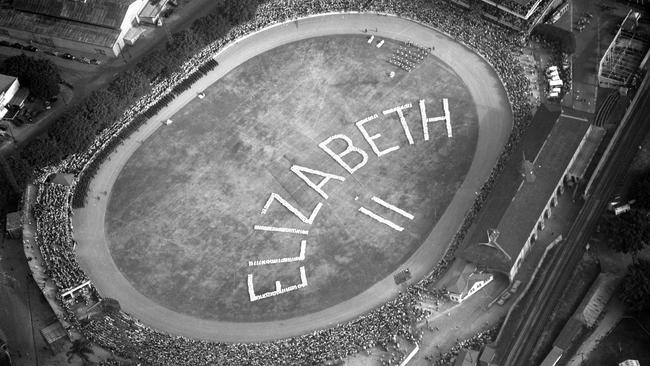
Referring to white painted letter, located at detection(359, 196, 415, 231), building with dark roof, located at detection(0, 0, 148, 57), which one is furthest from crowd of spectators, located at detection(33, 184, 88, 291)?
white painted letter, located at detection(359, 196, 415, 231)

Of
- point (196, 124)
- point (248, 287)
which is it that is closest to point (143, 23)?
point (196, 124)

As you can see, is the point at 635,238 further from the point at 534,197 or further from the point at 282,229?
the point at 282,229

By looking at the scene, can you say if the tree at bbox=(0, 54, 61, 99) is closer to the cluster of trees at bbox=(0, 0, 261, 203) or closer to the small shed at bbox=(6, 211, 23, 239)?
the cluster of trees at bbox=(0, 0, 261, 203)

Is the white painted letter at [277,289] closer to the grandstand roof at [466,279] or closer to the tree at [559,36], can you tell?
the grandstand roof at [466,279]

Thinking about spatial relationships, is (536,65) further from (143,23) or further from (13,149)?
(13,149)

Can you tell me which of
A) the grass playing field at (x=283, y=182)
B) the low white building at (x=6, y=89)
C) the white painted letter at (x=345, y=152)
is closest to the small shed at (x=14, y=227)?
the grass playing field at (x=283, y=182)

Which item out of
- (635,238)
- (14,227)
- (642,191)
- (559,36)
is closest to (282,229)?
(14,227)
